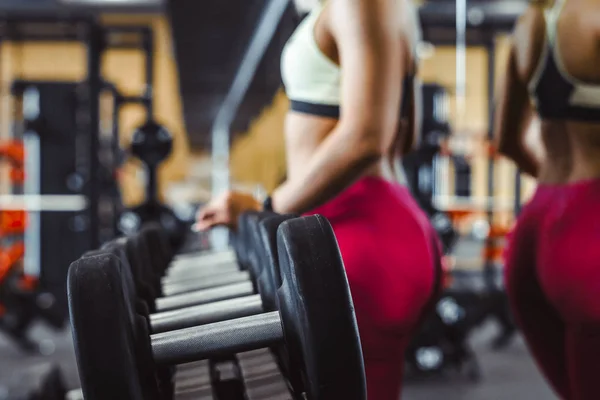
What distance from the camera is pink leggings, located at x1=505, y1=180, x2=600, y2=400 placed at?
1111 millimetres

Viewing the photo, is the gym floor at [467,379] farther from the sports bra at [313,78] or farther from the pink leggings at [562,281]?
the sports bra at [313,78]

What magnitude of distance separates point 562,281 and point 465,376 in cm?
273

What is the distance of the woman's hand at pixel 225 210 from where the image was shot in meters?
1.13

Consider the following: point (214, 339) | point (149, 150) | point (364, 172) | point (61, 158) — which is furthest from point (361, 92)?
point (61, 158)

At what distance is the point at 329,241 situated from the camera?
62 cm

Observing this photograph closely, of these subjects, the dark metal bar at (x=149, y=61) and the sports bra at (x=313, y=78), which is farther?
the dark metal bar at (x=149, y=61)

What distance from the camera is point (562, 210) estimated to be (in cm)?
116

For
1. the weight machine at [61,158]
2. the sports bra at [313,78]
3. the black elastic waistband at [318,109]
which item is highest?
the sports bra at [313,78]

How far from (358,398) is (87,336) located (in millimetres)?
246

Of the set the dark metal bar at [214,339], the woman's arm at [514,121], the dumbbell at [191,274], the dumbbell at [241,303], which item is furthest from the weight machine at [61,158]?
the dark metal bar at [214,339]

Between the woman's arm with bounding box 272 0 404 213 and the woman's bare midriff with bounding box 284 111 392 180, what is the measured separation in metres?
0.09

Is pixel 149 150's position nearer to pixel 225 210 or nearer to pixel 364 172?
pixel 225 210

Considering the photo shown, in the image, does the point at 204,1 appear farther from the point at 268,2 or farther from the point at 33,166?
the point at 33,166

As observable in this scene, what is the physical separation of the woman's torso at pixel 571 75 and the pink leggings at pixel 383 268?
0.33 metres
